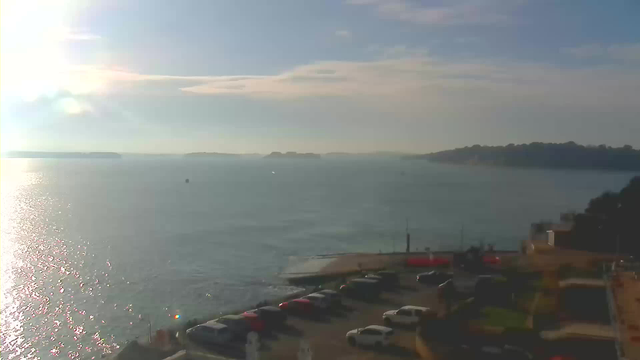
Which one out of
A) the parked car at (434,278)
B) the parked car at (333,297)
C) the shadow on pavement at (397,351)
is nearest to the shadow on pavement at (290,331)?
the parked car at (333,297)

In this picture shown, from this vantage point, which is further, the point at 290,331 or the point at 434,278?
the point at 434,278

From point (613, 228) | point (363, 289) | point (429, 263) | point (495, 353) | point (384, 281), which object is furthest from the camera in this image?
point (613, 228)

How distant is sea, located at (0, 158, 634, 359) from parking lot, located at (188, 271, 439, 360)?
6282mm

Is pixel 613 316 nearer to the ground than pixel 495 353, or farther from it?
farther from it

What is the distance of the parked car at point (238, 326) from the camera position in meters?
9.54

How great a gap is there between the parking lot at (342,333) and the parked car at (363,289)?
219 millimetres

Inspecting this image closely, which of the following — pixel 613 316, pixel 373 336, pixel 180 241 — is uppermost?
pixel 613 316

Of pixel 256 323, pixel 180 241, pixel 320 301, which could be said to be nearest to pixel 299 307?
pixel 320 301

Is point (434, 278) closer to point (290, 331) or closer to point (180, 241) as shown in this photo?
point (290, 331)

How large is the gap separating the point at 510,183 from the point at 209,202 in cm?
4407

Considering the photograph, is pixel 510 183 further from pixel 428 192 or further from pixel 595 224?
pixel 595 224

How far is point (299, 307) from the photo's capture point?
36.1 feet

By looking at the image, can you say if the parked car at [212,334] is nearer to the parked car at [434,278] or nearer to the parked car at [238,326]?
the parked car at [238,326]

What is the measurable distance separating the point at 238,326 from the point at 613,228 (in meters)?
13.8
